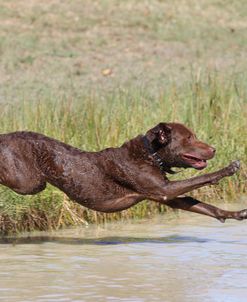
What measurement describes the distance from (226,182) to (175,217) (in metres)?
0.80

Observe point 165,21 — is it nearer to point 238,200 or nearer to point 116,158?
point 238,200

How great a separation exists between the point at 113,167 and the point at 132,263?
92cm

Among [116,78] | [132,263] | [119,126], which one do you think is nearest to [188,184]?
[132,263]

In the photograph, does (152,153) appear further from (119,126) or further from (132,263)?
(119,126)

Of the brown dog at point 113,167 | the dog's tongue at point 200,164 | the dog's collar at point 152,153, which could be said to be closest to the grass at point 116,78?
the brown dog at point 113,167

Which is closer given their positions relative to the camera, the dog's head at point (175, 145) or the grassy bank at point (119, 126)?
the dog's head at point (175, 145)

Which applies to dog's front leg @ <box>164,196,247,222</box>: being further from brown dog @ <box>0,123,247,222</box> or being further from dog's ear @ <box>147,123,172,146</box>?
dog's ear @ <box>147,123,172,146</box>

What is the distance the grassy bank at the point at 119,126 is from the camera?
33.8ft

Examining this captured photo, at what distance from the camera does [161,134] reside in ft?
31.4

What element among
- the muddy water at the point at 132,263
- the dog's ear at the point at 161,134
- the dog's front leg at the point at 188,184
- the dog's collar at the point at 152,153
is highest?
the dog's ear at the point at 161,134

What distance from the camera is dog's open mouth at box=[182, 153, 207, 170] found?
9562 millimetres

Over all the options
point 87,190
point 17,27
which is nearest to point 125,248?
point 87,190

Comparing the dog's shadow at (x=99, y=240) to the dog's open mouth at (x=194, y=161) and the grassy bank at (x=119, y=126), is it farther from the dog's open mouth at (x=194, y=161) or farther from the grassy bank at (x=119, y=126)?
the dog's open mouth at (x=194, y=161)

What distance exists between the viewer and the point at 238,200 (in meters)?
11.8
